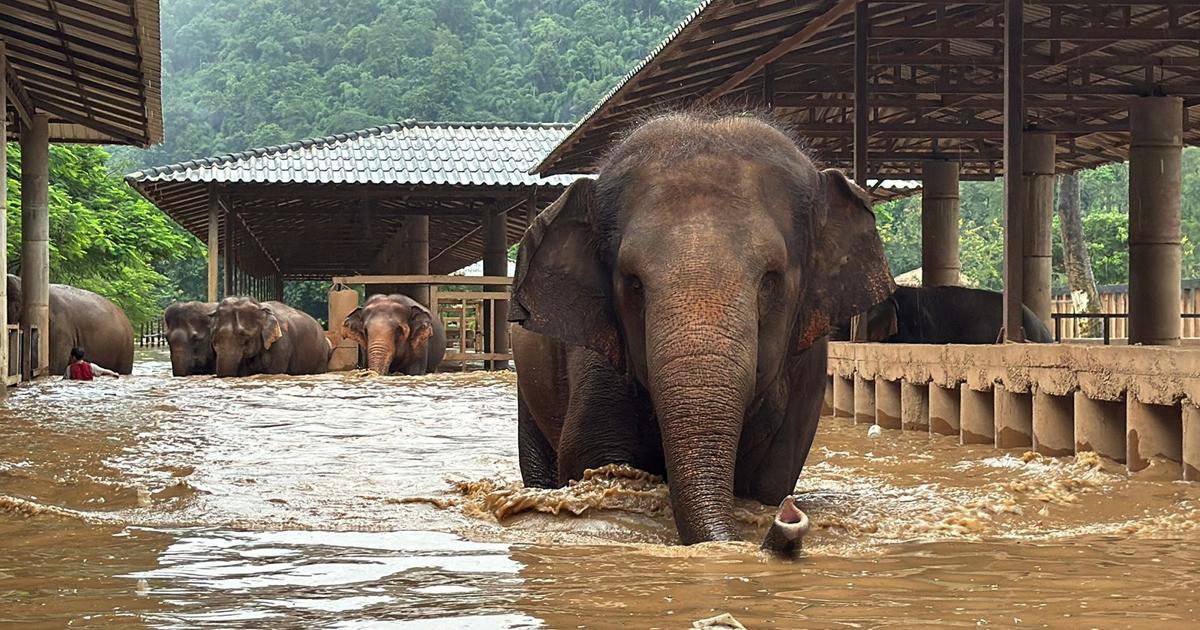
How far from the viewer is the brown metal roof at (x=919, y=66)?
15.1 m

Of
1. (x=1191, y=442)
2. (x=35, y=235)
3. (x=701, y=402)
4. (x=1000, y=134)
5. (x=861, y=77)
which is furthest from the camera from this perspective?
(x=1000, y=134)

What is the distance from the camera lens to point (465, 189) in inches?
1077

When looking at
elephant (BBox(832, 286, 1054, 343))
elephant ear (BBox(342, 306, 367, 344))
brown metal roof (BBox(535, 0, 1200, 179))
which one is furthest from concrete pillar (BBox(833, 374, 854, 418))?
elephant ear (BBox(342, 306, 367, 344))

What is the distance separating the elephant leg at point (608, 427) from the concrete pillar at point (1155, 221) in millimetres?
14329

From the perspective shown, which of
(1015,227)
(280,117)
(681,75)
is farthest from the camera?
(280,117)

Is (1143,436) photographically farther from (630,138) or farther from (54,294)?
(54,294)

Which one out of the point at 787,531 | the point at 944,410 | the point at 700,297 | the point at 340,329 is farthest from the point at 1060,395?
the point at 340,329

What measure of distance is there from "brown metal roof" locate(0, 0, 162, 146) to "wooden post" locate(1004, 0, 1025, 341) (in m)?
7.29

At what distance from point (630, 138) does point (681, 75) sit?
36.1 feet

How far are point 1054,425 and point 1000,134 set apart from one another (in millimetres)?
15491

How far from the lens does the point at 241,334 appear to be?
2305 cm

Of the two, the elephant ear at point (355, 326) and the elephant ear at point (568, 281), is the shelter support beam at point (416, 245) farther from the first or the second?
the elephant ear at point (568, 281)

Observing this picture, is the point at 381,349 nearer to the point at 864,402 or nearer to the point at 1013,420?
the point at 864,402

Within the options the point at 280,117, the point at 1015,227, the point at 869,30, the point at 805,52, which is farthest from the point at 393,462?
the point at 280,117
